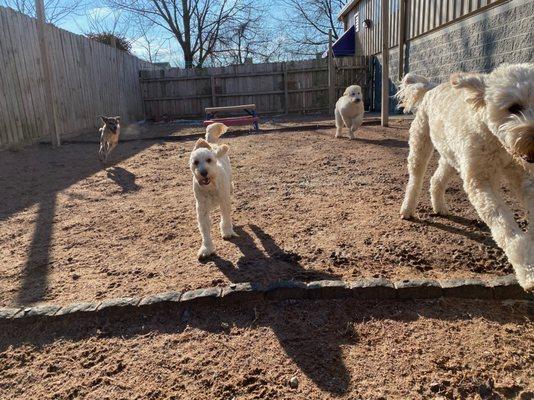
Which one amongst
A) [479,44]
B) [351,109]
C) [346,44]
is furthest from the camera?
[346,44]

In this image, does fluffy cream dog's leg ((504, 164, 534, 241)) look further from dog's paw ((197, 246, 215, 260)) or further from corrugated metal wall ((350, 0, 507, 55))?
corrugated metal wall ((350, 0, 507, 55))

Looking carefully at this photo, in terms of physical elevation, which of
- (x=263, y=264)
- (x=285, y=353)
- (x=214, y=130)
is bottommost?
(x=285, y=353)

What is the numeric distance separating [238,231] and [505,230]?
8.78ft

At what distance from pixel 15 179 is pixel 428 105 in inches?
284

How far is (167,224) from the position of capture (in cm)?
489

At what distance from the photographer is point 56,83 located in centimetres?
1269

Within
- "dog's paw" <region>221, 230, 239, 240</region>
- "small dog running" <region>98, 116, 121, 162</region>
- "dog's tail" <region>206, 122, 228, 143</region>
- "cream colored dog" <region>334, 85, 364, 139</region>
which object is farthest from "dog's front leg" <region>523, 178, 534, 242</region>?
"small dog running" <region>98, 116, 121, 162</region>

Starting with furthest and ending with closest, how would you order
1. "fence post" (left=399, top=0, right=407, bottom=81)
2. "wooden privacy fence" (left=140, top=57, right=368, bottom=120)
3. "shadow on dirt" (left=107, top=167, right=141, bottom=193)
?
"wooden privacy fence" (left=140, top=57, right=368, bottom=120)
"fence post" (left=399, top=0, right=407, bottom=81)
"shadow on dirt" (left=107, top=167, right=141, bottom=193)

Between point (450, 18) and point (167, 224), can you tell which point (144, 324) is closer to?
point (167, 224)

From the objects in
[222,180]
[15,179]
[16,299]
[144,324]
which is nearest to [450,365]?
[144,324]

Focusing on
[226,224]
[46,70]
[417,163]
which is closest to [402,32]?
[46,70]

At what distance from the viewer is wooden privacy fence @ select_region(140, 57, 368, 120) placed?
1944 cm

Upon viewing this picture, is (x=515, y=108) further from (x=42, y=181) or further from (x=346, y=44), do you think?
(x=346, y=44)

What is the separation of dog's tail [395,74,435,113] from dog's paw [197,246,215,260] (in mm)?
2943
